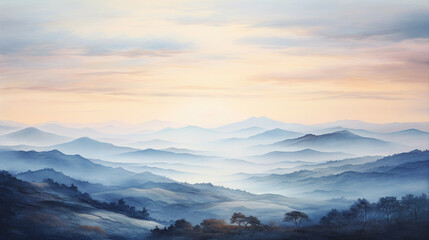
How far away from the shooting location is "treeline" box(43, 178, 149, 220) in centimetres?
5485

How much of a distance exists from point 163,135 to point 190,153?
3.93 metres

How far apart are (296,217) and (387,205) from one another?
8.17 meters

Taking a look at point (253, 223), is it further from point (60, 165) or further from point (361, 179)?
point (60, 165)

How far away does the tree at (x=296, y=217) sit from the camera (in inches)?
1785

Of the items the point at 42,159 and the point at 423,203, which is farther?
the point at 42,159

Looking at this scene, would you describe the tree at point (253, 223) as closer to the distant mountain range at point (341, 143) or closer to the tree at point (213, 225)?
the tree at point (213, 225)

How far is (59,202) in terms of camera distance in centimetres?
5241

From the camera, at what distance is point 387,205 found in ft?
148

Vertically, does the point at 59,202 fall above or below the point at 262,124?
below

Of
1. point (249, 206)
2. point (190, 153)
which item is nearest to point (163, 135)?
point (190, 153)

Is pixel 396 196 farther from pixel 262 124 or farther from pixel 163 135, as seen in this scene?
pixel 163 135

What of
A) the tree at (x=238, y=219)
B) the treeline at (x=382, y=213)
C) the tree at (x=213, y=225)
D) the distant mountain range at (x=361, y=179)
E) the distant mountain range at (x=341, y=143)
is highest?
the distant mountain range at (x=341, y=143)

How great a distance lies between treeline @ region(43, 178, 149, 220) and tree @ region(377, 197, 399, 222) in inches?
952

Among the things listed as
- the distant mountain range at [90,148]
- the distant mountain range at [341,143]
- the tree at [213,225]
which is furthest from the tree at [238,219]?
the distant mountain range at [90,148]
